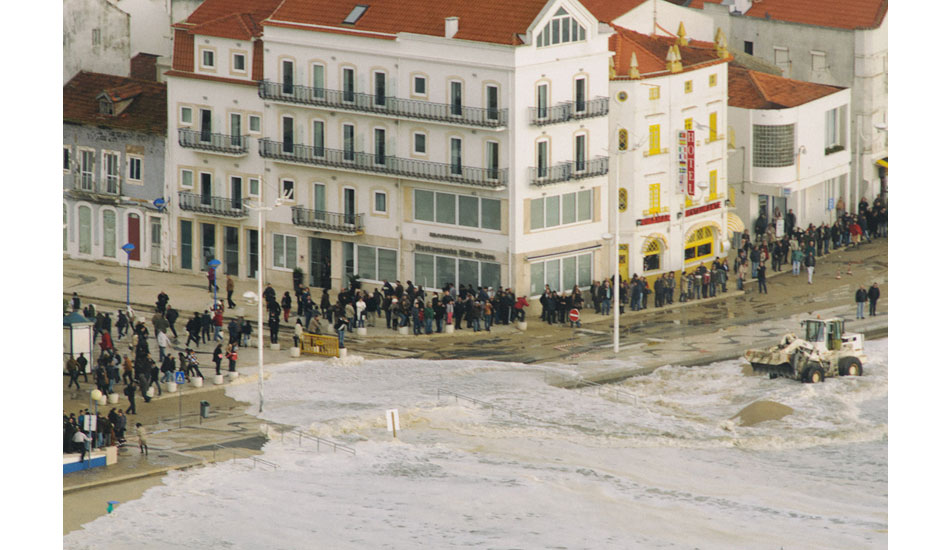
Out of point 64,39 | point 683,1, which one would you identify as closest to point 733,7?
point 683,1

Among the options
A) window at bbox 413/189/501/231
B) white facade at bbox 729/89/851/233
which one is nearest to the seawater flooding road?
window at bbox 413/189/501/231

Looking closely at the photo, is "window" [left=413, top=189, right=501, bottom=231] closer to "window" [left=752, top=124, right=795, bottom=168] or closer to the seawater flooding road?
the seawater flooding road

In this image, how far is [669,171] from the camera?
139m

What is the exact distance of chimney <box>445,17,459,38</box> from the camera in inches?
5197

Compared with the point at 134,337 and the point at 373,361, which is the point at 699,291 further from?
the point at 134,337

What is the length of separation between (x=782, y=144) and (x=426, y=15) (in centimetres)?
2463

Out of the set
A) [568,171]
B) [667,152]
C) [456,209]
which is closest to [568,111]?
[568,171]

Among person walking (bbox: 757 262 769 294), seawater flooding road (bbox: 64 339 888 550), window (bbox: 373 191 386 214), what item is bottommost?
seawater flooding road (bbox: 64 339 888 550)

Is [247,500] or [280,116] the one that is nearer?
[247,500]

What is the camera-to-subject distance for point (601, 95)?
13475 cm

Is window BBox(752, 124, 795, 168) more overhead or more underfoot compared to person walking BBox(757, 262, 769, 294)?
more overhead

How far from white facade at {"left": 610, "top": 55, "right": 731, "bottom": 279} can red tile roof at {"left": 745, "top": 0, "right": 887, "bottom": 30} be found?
14.8 meters

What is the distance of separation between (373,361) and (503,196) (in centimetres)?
1236

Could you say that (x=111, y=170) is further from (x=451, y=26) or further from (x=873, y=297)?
(x=873, y=297)
